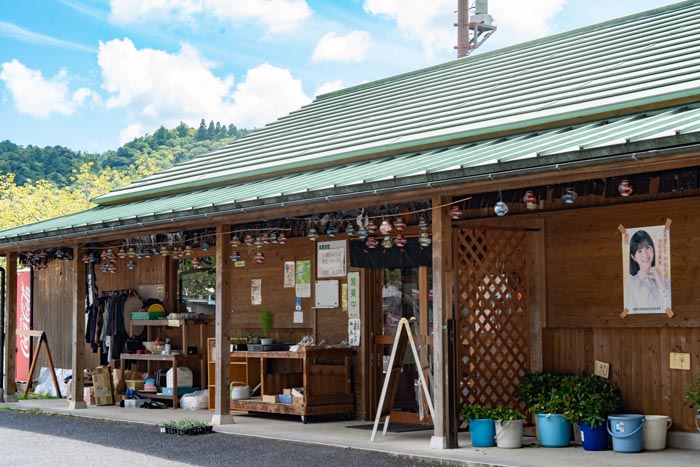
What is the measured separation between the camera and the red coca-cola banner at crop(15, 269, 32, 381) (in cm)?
2000

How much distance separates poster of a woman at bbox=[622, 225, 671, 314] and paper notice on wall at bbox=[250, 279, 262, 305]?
238 inches

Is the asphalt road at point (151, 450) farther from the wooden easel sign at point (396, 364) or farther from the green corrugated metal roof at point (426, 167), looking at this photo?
the green corrugated metal roof at point (426, 167)

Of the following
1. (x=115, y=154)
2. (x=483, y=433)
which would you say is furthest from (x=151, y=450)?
(x=115, y=154)

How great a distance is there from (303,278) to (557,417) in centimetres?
500

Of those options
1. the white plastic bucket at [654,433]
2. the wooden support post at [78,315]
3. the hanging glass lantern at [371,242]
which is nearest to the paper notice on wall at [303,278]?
the hanging glass lantern at [371,242]

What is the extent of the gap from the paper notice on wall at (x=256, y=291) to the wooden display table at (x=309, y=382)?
1.08 metres

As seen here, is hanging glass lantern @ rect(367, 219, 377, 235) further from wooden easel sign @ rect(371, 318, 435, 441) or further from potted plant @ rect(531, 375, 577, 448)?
potted plant @ rect(531, 375, 577, 448)

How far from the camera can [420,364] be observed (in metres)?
10.3

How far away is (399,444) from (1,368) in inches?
355

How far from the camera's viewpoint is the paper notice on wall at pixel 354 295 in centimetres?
1310

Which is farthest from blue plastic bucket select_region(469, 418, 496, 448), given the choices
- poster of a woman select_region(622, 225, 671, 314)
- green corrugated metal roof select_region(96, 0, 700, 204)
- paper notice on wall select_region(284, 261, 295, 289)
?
paper notice on wall select_region(284, 261, 295, 289)

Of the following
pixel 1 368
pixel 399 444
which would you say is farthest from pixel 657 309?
pixel 1 368

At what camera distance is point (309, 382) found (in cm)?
1273

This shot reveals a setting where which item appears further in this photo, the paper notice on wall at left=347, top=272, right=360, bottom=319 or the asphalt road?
the paper notice on wall at left=347, top=272, right=360, bottom=319
